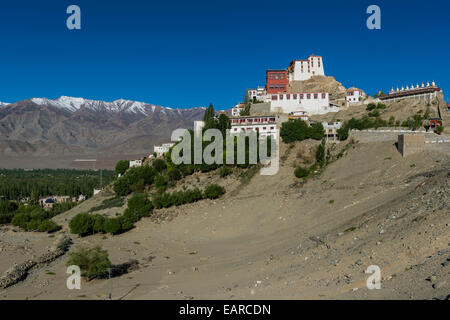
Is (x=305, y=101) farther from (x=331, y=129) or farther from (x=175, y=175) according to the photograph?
(x=175, y=175)

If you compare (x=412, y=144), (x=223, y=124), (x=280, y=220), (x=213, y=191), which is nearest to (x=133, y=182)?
(x=213, y=191)

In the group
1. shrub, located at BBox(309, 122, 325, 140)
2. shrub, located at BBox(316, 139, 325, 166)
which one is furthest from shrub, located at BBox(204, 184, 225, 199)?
shrub, located at BBox(309, 122, 325, 140)

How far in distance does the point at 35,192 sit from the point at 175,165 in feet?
203

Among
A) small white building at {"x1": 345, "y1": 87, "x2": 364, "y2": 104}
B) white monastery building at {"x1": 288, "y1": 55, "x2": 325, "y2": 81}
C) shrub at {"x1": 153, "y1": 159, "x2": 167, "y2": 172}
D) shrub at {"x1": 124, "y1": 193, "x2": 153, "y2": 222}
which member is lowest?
shrub at {"x1": 124, "y1": 193, "x2": 153, "y2": 222}

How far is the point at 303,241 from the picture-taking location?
29.4m

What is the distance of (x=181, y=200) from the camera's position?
162 feet

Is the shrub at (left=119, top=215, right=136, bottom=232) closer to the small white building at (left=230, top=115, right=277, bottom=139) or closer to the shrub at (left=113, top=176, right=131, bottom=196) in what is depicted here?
the shrub at (left=113, top=176, right=131, bottom=196)

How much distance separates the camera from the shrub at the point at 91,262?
1099 inches

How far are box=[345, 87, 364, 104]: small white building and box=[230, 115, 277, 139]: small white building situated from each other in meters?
23.7

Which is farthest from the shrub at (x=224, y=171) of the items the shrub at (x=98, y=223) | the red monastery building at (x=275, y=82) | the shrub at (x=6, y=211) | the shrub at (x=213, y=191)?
the shrub at (x=6, y=211)

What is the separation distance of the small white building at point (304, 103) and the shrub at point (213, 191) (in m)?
27.8

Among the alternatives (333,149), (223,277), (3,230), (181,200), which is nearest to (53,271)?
(223,277)

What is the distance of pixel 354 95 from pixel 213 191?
147 ft

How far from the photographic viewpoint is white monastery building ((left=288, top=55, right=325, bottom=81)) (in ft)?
294
